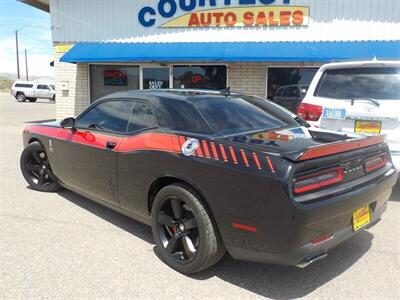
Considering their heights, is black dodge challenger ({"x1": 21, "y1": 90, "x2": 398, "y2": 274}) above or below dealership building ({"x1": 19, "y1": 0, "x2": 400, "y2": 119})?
below

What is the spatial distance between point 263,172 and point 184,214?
98 cm

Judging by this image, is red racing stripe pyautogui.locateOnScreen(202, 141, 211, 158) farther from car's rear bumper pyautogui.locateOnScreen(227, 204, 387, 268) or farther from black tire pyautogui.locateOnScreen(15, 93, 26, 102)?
black tire pyautogui.locateOnScreen(15, 93, 26, 102)

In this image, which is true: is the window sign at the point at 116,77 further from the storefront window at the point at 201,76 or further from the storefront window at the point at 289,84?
the storefront window at the point at 289,84

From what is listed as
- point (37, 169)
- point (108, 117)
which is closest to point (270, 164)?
point (108, 117)

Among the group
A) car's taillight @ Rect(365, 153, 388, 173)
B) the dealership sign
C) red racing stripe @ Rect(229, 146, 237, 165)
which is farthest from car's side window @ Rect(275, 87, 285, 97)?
red racing stripe @ Rect(229, 146, 237, 165)

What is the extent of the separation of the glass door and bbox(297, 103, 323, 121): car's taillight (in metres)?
7.59

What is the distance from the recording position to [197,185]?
3205mm

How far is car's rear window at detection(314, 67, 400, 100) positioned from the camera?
5.13 m

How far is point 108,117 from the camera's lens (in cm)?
453

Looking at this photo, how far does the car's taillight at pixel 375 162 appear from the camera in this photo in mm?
3459

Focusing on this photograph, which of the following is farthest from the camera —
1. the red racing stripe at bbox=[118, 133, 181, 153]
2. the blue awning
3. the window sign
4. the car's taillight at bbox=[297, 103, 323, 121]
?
the window sign

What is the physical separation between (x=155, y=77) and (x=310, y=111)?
8.03 metres

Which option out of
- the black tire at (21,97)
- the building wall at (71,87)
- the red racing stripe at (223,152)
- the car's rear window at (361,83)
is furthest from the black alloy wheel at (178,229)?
the black tire at (21,97)

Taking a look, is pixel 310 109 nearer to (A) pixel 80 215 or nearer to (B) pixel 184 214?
(B) pixel 184 214
